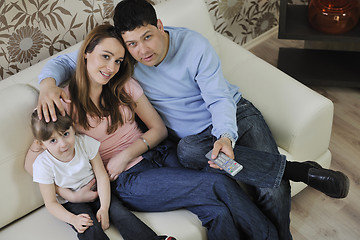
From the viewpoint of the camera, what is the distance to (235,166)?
66.6 inches

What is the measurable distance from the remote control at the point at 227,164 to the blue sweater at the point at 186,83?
0.38 feet

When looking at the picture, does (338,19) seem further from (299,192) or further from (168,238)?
(168,238)

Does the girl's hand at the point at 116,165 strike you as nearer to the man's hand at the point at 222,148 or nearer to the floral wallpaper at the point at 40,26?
the man's hand at the point at 222,148

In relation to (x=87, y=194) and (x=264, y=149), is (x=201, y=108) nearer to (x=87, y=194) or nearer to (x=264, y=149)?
(x=264, y=149)

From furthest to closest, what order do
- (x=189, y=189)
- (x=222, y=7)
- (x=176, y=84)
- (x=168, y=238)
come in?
1. (x=222, y=7)
2. (x=176, y=84)
3. (x=189, y=189)
4. (x=168, y=238)

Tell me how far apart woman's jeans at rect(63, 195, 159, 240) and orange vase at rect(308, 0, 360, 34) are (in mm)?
1440

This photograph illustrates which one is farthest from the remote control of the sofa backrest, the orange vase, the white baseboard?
the white baseboard

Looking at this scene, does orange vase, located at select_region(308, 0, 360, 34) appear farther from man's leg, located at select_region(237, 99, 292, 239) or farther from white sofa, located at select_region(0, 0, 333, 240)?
man's leg, located at select_region(237, 99, 292, 239)

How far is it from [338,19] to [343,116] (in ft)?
1.64

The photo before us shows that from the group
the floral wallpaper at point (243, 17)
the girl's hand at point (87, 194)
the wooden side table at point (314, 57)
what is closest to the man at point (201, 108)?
the girl's hand at point (87, 194)

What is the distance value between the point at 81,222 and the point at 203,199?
426mm

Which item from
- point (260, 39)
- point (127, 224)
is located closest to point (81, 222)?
point (127, 224)

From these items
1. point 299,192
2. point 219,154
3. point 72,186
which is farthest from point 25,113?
point 299,192

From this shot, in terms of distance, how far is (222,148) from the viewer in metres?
1.74
